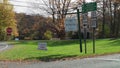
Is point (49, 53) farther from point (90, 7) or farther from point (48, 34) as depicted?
point (48, 34)

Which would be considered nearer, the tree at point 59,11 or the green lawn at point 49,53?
the green lawn at point 49,53

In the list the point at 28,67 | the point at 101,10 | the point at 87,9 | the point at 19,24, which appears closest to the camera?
the point at 28,67

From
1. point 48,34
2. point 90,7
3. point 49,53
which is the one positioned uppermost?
point 90,7

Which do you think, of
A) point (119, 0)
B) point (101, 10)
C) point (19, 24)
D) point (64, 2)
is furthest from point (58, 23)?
point (19, 24)

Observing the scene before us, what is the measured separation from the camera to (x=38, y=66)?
64.8 ft

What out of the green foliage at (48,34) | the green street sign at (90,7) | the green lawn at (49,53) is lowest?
the green foliage at (48,34)

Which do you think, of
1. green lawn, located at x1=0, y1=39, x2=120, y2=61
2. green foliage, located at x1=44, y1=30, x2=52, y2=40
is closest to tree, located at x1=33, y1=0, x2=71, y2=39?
green foliage, located at x1=44, y1=30, x2=52, y2=40

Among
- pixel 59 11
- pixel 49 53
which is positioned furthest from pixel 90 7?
pixel 59 11

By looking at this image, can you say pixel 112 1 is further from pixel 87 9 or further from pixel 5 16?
pixel 87 9

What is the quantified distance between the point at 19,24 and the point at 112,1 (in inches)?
2103

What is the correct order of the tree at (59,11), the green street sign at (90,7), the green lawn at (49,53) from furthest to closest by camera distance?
1. the tree at (59,11)
2. the green street sign at (90,7)
3. the green lawn at (49,53)

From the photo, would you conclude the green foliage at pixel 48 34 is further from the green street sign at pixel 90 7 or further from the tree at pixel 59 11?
the green street sign at pixel 90 7

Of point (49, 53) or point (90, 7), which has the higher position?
point (90, 7)

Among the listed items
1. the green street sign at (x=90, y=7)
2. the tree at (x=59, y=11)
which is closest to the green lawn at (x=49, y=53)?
the green street sign at (x=90, y=7)
